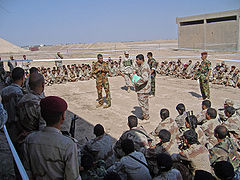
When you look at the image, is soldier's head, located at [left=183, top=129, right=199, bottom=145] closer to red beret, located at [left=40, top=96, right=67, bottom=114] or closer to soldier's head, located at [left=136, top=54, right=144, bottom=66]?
red beret, located at [left=40, top=96, right=67, bottom=114]

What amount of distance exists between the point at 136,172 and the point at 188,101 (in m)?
6.07

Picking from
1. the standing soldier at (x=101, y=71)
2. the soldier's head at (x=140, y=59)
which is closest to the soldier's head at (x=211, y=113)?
the soldier's head at (x=140, y=59)

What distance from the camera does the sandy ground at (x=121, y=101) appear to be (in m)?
6.62

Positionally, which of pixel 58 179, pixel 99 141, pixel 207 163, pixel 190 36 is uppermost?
pixel 190 36

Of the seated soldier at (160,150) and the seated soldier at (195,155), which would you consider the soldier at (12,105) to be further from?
the seated soldier at (195,155)

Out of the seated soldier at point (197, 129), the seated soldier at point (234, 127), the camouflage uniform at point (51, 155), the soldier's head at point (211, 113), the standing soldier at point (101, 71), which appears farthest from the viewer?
the standing soldier at point (101, 71)

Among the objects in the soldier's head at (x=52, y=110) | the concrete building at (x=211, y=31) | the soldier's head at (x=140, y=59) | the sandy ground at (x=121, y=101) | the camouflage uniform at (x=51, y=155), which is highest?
the concrete building at (x=211, y=31)

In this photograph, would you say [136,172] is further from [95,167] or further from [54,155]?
[54,155]

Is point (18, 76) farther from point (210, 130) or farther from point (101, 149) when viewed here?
point (210, 130)

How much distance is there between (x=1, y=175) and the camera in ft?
13.0

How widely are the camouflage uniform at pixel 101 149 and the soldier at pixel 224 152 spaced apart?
1.66 metres

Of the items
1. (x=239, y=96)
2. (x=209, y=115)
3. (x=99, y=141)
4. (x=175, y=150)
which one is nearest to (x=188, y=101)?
(x=239, y=96)

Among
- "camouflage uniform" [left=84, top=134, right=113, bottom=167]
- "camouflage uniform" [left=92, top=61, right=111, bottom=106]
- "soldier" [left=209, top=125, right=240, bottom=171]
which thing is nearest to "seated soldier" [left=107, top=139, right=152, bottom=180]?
"camouflage uniform" [left=84, top=134, right=113, bottom=167]

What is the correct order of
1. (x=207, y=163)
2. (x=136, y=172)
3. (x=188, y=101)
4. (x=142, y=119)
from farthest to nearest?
(x=188, y=101) < (x=142, y=119) < (x=207, y=163) < (x=136, y=172)
